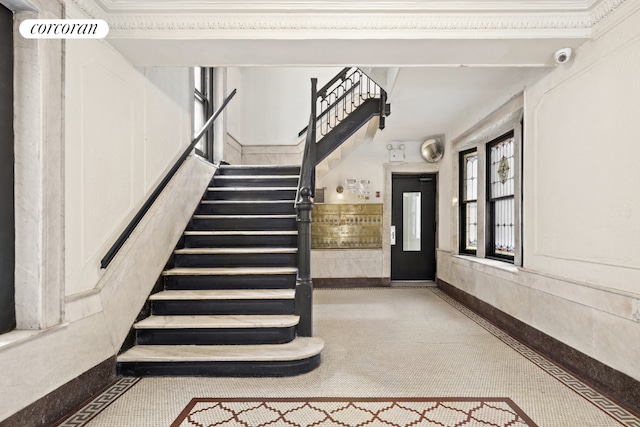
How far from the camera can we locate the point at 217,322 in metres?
2.88

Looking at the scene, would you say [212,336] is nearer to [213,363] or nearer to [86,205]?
[213,363]

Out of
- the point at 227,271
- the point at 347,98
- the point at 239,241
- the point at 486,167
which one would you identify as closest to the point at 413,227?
the point at 486,167

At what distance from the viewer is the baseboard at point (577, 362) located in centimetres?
222

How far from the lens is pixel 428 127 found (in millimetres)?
5562

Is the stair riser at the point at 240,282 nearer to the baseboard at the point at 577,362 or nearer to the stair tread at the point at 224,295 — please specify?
the stair tread at the point at 224,295

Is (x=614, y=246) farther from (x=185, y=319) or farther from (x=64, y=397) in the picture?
(x=64, y=397)

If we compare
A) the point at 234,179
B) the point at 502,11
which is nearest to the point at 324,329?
the point at 234,179

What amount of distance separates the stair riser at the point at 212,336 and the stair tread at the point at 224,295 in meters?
0.29

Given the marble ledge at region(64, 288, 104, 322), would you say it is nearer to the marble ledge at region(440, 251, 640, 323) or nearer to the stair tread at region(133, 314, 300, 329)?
the stair tread at region(133, 314, 300, 329)

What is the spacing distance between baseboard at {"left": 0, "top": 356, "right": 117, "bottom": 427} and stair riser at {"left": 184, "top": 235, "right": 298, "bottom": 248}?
1575mm

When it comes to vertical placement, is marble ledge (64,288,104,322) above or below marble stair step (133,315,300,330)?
above

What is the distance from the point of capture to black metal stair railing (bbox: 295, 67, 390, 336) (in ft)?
10.1

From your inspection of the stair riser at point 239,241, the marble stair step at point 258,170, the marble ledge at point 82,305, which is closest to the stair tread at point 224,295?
the marble ledge at point 82,305

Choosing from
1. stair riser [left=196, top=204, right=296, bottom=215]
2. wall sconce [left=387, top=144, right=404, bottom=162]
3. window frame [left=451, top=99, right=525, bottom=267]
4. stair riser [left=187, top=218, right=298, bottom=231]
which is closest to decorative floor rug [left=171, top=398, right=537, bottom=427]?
window frame [left=451, top=99, right=525, bottom=267]
